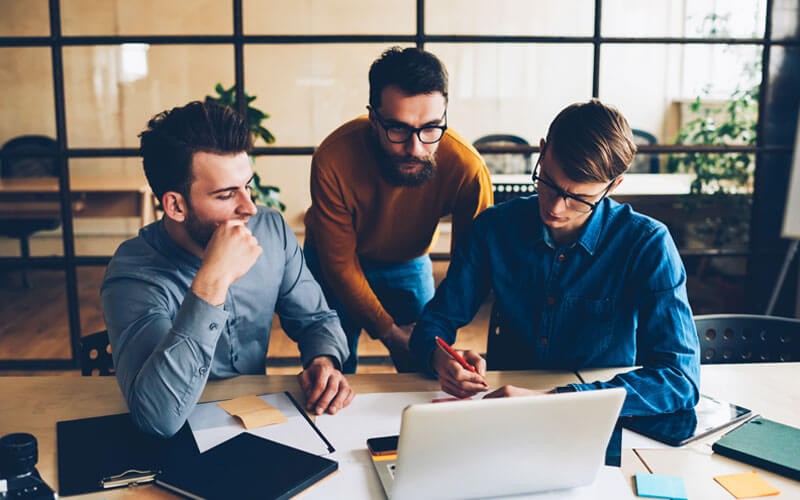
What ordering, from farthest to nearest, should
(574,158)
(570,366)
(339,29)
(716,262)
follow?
(716,262), (339,29), (570,366), (574,158)

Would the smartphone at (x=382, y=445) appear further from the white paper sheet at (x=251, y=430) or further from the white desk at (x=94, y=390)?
the white desk at (x=94, y=390)

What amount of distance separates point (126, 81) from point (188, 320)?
9.30 ft

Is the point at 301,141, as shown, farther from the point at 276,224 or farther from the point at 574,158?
the point at 574,158

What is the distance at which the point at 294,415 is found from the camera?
4.71ft

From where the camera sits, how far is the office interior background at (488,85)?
3078mm

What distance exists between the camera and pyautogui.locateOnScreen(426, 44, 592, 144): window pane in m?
3.25

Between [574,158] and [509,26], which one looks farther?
[509,26]

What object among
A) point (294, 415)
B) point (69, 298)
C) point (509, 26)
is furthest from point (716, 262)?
point (69, 298)

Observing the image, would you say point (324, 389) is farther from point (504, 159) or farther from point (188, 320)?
point (504, 159)

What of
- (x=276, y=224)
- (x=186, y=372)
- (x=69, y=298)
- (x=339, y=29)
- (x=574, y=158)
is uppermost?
(x=339, y=29)

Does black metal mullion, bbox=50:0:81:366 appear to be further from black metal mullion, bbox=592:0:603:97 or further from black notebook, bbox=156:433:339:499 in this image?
black metal mullion, bbox=592:0:603:97

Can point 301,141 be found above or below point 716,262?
above

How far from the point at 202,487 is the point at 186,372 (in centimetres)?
27

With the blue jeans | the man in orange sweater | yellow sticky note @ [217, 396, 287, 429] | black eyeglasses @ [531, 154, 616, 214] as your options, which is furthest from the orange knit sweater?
yellow sticky note @ [217, 396, 287, 429]
